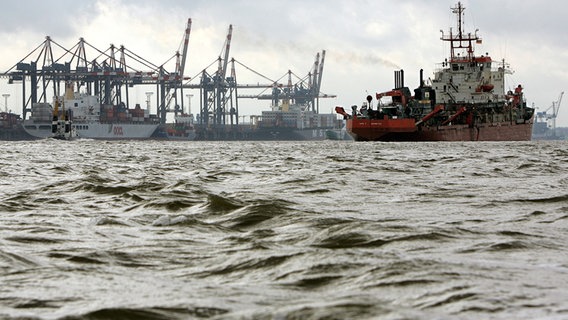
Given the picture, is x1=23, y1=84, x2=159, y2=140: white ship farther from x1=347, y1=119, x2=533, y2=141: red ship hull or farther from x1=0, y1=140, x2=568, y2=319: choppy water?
x1=0, y1=140, x2=568, y2=319: choppy water

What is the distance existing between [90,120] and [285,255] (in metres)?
145

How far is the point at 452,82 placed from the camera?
75125mm

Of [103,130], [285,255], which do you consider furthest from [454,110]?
[103,130]

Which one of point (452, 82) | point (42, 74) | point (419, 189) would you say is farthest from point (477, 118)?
point (42, 74)

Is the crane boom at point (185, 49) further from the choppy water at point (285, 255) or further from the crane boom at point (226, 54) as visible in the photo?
→ the choppy water at point (285, 255)

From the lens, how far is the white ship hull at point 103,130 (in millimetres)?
144250

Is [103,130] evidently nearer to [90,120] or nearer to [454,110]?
[90,120]

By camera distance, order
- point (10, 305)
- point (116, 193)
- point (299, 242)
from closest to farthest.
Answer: point (10, 305), point (299, 242), point (116, 193)

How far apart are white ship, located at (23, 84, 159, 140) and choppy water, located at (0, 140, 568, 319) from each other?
135m

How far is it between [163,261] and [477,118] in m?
65.6

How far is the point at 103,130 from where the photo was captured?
492ft

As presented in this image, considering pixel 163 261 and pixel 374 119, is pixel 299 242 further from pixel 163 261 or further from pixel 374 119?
pixel 374 119

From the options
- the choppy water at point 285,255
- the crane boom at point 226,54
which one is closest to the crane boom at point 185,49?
the crane boom at point 226,54

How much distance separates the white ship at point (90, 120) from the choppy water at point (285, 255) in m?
135
